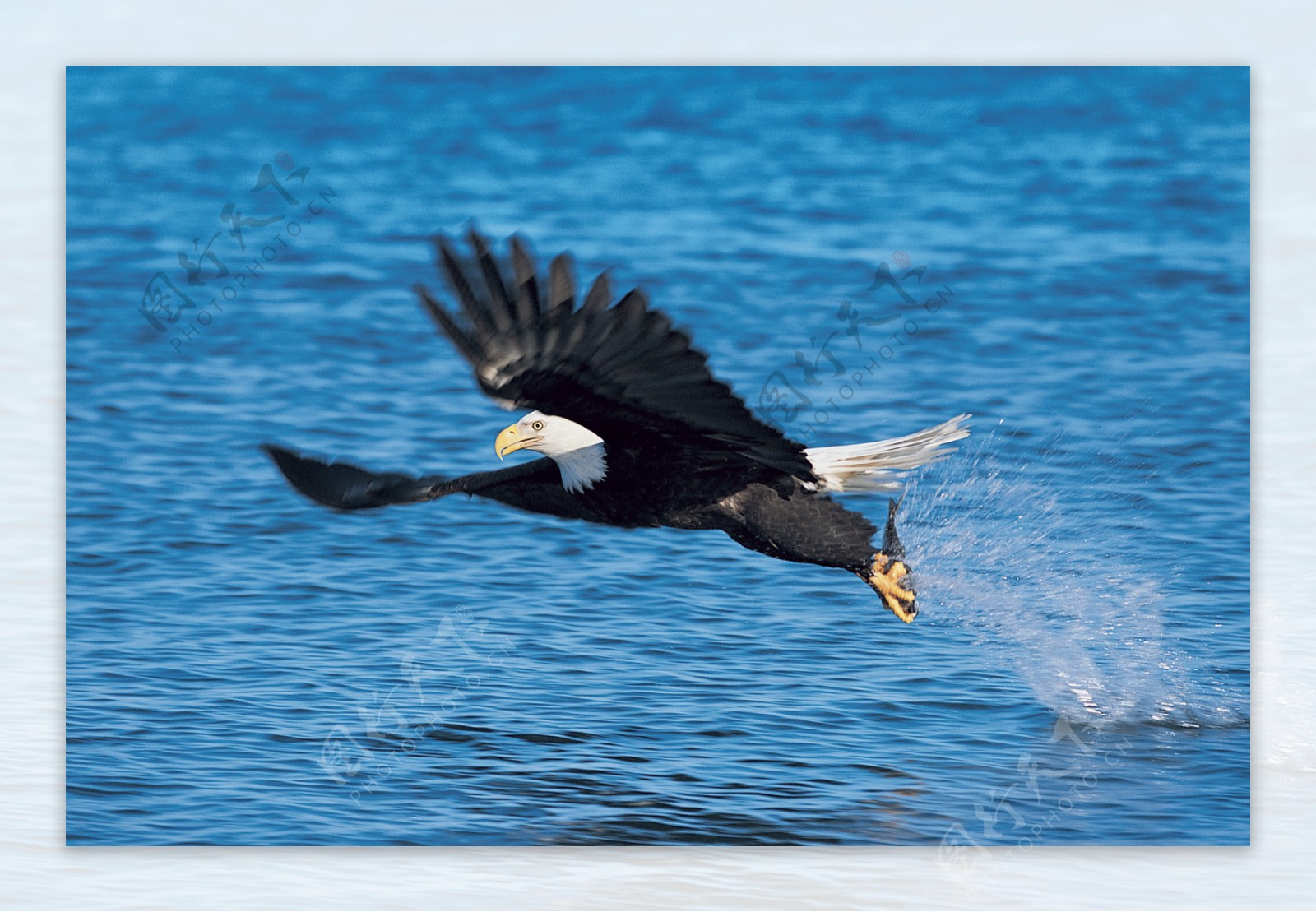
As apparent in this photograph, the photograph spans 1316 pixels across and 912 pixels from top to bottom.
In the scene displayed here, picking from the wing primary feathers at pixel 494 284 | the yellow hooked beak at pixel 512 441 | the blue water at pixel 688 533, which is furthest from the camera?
the blue water at pixel 688 533

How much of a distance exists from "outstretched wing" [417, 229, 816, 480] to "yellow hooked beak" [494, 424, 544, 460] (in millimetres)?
428

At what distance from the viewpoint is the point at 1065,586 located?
3684 millimetres

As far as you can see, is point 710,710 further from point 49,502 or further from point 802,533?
point 49,502

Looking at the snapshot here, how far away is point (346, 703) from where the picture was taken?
11.8 ft

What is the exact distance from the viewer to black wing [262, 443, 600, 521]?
363 centimetres

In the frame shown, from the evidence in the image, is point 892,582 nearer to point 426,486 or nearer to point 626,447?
point 626,447

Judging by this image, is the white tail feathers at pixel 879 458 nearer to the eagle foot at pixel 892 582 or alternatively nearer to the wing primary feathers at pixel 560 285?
the eagle foot at pixel 892 582

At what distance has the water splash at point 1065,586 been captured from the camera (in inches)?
142

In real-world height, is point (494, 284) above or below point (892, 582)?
above

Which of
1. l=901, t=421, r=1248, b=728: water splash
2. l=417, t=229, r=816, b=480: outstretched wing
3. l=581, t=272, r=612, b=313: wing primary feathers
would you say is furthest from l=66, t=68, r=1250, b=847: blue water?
l=581, t=272, r=612, b=313: wing primary feathers

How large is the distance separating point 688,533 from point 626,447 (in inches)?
16.5

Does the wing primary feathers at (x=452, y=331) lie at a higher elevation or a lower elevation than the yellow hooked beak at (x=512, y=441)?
higher

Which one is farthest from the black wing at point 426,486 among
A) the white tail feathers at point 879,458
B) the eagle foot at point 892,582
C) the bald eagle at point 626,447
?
the eagle foot at point 892,582

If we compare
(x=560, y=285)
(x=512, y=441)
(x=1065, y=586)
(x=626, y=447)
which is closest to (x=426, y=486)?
(x=512, y=441)
